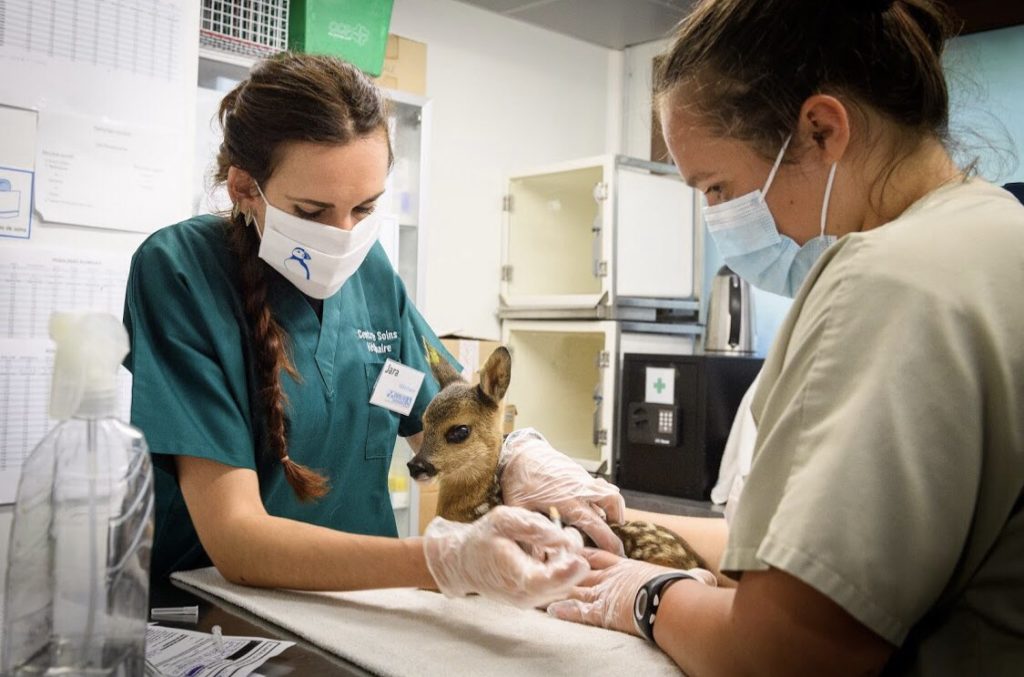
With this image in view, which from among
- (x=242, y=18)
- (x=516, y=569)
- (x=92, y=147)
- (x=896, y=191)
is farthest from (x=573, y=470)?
(x=242, y=18)

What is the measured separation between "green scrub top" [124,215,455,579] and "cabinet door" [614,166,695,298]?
215 cm

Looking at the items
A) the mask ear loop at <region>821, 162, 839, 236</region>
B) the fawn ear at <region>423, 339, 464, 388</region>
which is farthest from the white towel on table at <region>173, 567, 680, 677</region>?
the mask ear loop at <region>821, 162, 839, 236</region>

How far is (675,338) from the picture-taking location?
4.21 m

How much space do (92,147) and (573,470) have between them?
5.48 feet

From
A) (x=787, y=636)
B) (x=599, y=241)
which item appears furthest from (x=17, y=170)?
(x=599, y=241)

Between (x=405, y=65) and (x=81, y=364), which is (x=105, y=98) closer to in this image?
(x=405, y=65)

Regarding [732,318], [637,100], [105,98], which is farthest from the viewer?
[637,100]

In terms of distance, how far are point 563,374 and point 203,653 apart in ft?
10.5

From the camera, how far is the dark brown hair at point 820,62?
3.03 feet

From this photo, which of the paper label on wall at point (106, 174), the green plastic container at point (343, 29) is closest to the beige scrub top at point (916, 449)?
the paper label on wall at point (106, 174)

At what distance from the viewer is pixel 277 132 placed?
144 cm

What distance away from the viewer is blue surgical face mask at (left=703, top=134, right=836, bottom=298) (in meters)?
1.06

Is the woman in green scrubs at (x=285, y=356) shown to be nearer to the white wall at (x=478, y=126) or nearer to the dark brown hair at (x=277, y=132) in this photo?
the dark brown hair at (x=277, y=132)

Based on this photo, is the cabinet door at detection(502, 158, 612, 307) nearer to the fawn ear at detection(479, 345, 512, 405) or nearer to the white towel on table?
the fawn ear at detection(479, 345, 512, 405)
